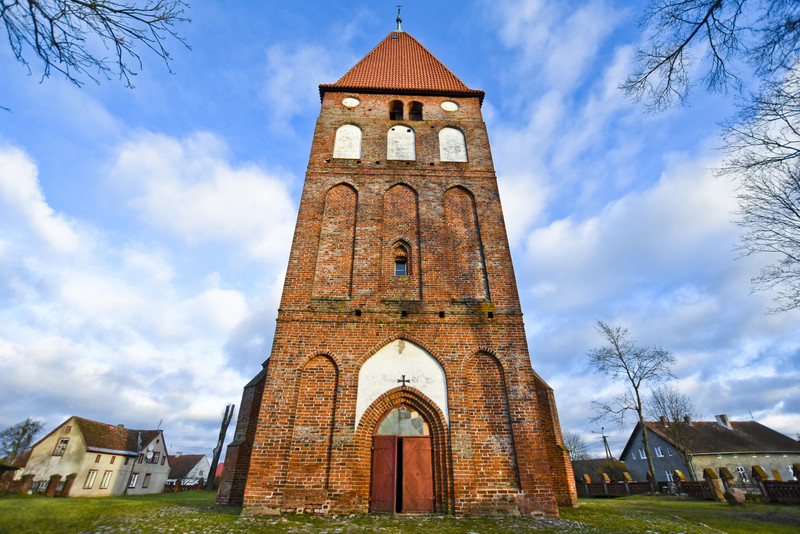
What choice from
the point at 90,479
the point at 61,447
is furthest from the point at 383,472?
the point at 61,447

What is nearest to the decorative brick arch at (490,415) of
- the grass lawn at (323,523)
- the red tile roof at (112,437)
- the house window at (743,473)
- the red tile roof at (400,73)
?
the grass lawn at (323,523)

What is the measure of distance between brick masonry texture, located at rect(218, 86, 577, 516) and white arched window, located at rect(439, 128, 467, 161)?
1.41 feet

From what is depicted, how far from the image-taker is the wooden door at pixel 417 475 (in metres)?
7.42

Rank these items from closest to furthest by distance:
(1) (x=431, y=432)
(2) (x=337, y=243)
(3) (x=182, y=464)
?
1. (1) (x=431, y=432)
2. (2) (x=337, y=243)
3. (3) (x=182, y=464)

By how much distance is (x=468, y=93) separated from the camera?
1422 centimetres

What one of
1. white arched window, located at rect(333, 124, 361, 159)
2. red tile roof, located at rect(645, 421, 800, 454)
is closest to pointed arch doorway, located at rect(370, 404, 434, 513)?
white arched window, located at rect(333, 124, 361, 159)

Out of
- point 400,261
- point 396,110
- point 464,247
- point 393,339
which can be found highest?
point 396,110

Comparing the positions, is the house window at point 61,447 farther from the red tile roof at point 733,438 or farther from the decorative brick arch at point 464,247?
the red tile roof at point 733,438

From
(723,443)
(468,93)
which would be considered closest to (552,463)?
(468,93)

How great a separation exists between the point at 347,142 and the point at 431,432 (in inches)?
365

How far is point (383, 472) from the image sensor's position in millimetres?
7680

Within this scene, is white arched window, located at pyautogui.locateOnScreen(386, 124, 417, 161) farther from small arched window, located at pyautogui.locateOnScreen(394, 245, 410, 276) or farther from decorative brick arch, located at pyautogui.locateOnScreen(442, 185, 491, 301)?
small arched window, located at pyautogui.locateOnScreen(394, 245, 410, 276)

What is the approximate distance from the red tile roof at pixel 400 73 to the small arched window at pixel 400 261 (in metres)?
7.16

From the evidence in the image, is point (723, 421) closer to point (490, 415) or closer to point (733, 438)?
point (733, 438)
